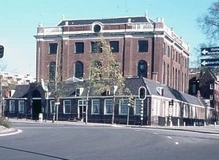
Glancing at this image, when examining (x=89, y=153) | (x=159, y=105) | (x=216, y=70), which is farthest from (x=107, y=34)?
(x=89, y=153)

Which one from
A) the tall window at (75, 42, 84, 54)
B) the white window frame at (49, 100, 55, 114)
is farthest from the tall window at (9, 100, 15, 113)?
the tall window at (75, 42, 84, 54)

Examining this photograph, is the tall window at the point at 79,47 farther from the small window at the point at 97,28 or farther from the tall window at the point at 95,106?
the tall window at the point at 95,106

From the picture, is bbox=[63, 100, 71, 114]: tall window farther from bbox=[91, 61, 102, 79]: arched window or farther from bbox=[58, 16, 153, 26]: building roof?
bbox=[58, 16, 153, 26]: building roof

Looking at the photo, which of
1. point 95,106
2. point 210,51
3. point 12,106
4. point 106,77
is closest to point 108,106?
point 95,106

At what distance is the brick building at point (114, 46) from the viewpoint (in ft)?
290

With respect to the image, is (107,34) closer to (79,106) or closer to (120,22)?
(120,22)

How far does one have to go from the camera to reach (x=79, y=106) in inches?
2835

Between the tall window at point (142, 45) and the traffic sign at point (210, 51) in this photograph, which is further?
the tall window at point (142, 45)

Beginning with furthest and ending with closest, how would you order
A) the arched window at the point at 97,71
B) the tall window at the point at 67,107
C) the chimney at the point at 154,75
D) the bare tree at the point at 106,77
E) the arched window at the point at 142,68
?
1. the arched window at the point at 142,68
2. the chimney at the point at 154,75
3. the tall window at the point at 67,107
4. the arched window at the point at 97,71
5. the bare tree at the point at 106,77

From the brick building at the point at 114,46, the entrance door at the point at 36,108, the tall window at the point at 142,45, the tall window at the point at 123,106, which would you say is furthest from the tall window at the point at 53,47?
the tall window at the point at 123,106

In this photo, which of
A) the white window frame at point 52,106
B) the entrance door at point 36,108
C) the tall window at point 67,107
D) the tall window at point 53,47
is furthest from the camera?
the tall window at point 53,47

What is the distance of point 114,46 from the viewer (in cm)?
9162

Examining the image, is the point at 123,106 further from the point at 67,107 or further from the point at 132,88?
the point at 67,107

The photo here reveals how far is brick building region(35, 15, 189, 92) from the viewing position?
290 ft
